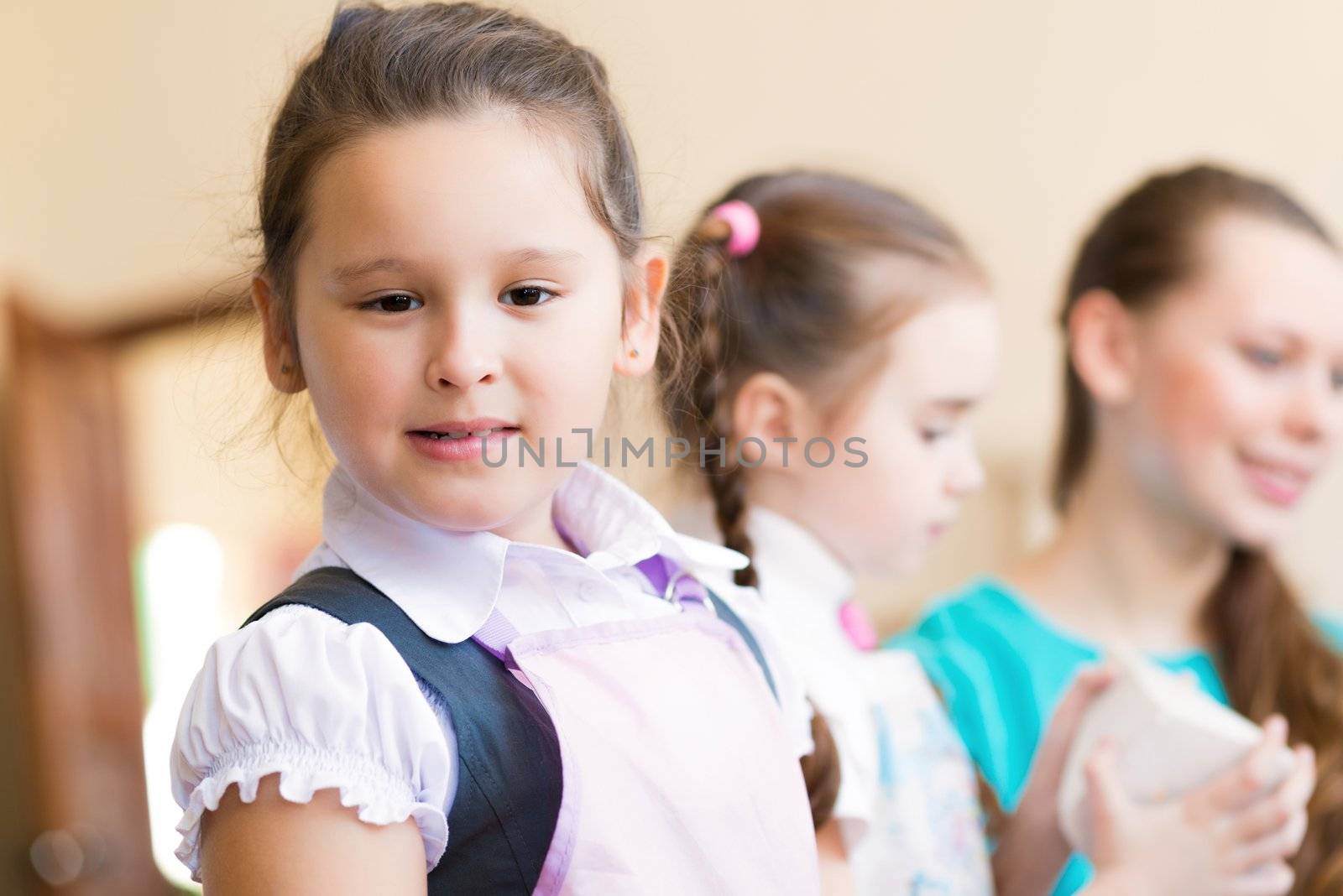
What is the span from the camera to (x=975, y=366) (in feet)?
3.24

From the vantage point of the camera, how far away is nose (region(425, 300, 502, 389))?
0.56 metres

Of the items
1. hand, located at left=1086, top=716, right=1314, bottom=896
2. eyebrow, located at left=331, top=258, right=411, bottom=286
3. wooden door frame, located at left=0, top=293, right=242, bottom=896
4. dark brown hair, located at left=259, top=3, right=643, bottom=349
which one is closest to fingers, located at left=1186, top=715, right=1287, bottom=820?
hand, located at left=1086, top=716, right=1314, bottom=896

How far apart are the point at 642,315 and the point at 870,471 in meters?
0.32

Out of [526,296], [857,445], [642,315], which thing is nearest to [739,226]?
[857,445]

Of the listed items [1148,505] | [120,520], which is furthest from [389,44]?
[120,520]

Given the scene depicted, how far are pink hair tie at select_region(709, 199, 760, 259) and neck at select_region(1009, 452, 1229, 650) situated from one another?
1.82ft

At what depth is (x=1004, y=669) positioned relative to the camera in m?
1.25

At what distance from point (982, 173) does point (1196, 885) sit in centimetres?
135

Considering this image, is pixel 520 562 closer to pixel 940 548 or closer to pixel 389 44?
pixel 389 44

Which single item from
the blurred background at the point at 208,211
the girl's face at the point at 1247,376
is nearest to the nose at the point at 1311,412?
the girl's face at the point at 1247,376

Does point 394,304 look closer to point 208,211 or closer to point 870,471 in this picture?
point 870,471

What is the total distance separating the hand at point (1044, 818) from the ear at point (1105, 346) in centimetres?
40

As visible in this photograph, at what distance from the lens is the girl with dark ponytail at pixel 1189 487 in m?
1.22

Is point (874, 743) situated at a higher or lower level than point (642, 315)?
lower
